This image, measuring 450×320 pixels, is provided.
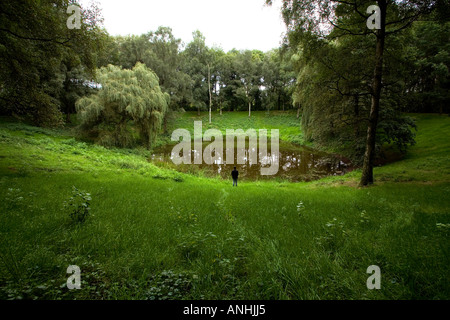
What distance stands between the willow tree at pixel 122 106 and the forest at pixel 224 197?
158 mm

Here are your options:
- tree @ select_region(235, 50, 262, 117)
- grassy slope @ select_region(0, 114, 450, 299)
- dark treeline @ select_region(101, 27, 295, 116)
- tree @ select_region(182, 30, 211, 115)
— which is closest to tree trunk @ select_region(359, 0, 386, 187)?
grassy slope @ select_region(0, 114, 450, 299)

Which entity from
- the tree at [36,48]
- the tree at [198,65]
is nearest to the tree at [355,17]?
the tree at [36,48]

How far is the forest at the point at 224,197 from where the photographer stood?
98.2 inches

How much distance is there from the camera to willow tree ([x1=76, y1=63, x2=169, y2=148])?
63.5 ft

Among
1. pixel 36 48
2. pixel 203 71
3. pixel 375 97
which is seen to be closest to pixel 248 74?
pixel 203 71

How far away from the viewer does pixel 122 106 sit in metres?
19.7

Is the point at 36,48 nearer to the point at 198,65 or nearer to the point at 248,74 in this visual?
the point at 198,65

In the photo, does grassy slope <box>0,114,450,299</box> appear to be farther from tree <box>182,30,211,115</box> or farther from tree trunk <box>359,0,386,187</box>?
tree <box>182,30,211,115</box>

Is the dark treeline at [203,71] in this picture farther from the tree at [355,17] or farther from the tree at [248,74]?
the tree at [355,17]

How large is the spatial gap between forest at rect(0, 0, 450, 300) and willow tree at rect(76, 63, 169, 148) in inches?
6.2

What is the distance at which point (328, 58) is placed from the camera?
386 inches

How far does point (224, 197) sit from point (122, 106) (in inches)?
679
